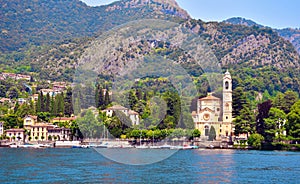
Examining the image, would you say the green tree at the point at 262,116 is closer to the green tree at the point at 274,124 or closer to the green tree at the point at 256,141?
the green tree at the point at 274,124

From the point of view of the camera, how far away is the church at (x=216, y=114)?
82.2 metres

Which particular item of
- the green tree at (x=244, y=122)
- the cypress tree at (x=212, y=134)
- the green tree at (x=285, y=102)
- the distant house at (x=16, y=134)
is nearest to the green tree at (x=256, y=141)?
the green tree at (x=244, y=122)

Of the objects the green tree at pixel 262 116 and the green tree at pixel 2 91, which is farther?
the green tree at pixel 2 91

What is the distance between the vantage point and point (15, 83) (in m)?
140

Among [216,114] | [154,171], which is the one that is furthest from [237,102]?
[154,171]

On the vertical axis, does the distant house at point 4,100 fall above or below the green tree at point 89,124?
above

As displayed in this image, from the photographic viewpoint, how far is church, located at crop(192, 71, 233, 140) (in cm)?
8219

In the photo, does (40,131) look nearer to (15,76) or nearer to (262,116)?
(262,116)

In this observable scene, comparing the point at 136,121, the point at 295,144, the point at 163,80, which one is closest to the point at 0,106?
the point at 163,80

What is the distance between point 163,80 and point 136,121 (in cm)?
1846

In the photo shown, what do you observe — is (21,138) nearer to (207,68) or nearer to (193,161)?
(193,161)

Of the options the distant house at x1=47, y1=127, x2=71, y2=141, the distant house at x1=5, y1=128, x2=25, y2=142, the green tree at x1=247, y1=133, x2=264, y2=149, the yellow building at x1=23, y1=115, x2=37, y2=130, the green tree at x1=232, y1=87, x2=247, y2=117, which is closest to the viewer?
the green tree at x1=247, y1=133, x2=264, y2=149

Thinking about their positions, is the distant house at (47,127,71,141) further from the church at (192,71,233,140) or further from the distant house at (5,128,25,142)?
the church at (192,71,233,140)

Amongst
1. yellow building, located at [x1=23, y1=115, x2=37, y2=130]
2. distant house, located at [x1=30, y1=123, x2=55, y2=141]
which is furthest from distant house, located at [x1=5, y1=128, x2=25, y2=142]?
yellow building, located at [x1=23, y1=115, x2=37, y2=130]
